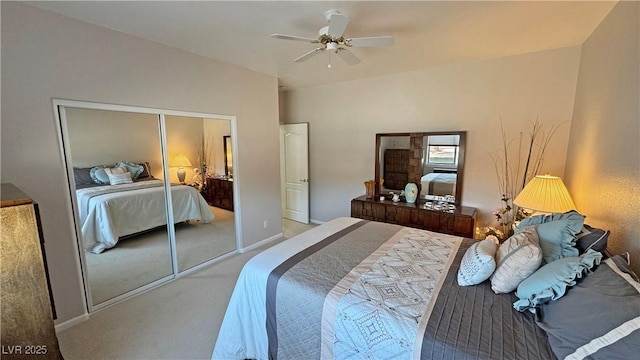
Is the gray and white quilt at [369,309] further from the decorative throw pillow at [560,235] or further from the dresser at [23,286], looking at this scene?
the dresser at [23,286]

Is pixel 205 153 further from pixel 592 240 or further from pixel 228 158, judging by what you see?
pixel 592 240

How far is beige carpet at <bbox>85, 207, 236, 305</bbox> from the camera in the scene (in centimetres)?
251

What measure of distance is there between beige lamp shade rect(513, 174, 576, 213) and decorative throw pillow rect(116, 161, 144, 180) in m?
3.76

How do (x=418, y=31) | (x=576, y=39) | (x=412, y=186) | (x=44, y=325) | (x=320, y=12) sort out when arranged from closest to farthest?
1. (x=44, y=325)
2. (x=320, y=12)
3. (x=418, y=31)
4. (x=576, y=39)
5. (x=412, y=186)

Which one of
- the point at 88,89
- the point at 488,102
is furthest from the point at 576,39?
the point at 88,89

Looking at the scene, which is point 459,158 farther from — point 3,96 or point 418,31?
point 3,96

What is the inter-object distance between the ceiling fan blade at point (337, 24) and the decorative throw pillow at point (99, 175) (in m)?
2.43

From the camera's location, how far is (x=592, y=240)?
1.45 metres

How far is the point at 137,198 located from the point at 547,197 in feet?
12.9

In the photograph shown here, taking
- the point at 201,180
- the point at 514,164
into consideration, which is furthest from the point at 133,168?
the point at 514,164

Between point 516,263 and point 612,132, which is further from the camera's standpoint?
point 612,132

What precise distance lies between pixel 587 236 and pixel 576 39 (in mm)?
2264

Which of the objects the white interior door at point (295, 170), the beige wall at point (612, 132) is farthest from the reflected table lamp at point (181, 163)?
the beige wall at point (612, 132)

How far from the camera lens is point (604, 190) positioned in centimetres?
191
